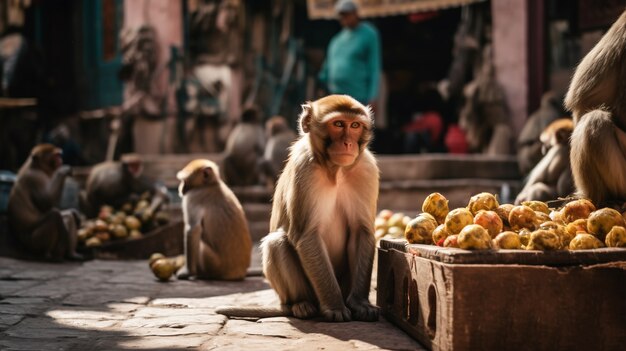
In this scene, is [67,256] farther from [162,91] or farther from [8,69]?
[8,69]

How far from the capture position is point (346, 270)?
461 centimetres

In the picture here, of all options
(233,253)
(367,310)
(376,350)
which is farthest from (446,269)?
(233,253)

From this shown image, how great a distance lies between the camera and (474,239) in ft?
10.9

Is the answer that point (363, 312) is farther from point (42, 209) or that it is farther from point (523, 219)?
point (42, 209)

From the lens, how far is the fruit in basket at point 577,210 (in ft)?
13.5

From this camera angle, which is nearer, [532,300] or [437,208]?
[532,300]

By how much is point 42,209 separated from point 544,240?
Result: 625 centimetres

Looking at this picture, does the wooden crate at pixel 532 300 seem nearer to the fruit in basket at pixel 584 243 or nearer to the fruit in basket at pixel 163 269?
the fruit in basket at pixel 584 243

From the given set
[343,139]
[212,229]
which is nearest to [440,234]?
[343,139]

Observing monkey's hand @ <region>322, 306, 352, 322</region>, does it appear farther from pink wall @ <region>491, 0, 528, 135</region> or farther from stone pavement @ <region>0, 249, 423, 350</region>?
pink wall @ <region>491, 0, 528, 135</region>

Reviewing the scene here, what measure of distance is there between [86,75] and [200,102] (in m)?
4.33

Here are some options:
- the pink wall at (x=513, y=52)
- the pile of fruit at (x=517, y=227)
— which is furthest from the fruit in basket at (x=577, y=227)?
the pink wall at (x=513, y=52)

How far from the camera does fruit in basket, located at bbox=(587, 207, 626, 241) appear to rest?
3.68m

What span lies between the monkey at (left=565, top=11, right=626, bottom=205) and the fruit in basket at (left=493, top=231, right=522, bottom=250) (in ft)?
3.86
